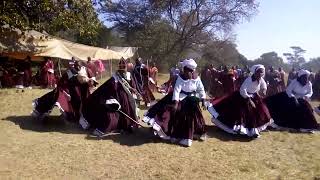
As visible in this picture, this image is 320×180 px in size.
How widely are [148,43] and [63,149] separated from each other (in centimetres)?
3411

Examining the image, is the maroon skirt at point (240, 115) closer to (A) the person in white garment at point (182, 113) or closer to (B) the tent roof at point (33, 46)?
(A) the person in white garment at point (182, 113)

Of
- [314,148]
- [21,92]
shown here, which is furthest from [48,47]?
[314,148]

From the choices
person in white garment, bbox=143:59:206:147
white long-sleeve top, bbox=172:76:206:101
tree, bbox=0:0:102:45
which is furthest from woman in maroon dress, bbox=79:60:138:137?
tree, bbox=0:0:102:45

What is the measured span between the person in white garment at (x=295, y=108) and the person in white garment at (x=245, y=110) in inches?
37.0

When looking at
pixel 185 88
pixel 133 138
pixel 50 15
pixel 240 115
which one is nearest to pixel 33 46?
pixel 50 15

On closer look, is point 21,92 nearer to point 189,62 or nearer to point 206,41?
point 189,62

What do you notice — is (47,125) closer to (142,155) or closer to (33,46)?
(142,155)

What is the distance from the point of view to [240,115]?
1115 cm

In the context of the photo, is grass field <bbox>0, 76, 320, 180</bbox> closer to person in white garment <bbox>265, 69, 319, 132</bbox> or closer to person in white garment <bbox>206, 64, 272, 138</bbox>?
person in white garment <bbox>206, 64, 272, 138</bbox>

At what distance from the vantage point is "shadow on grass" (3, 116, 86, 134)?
36.0 feet

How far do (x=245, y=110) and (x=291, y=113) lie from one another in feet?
5.93

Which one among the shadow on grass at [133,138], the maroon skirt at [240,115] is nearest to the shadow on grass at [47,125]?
the shadow on grass at [133,138]

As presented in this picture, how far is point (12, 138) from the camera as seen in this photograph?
10078 mm

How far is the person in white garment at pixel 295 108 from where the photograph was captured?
40.6ft
